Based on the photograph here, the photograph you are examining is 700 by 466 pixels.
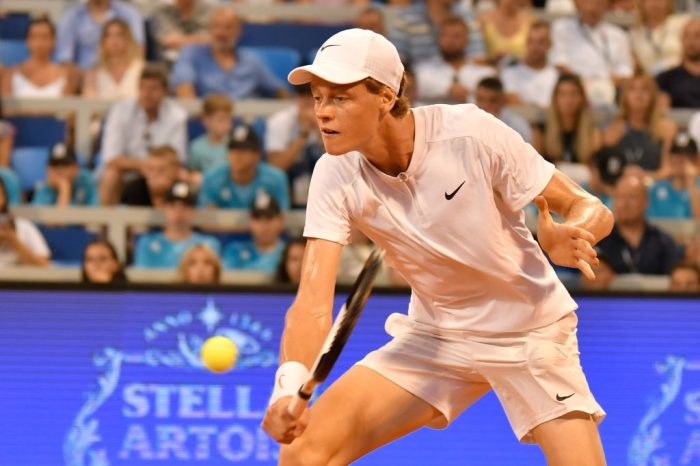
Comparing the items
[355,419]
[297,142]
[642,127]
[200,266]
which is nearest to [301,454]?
[355,419]

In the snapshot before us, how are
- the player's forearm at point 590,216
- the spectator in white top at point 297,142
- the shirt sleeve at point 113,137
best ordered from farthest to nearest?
1. the shirt sleeve at point 113,137
2. the spectator in white top at point 297,142
3. the player's forearm at point 590,216

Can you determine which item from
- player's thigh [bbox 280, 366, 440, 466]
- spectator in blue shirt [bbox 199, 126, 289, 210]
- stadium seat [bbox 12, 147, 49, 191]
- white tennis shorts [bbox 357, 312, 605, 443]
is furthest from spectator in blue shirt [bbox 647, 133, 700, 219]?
player's thigh [bbox 280, 366, 440, 466]

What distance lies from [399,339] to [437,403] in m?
0.26

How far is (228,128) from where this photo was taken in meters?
8.25

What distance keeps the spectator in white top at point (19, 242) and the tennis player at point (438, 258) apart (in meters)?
3.94

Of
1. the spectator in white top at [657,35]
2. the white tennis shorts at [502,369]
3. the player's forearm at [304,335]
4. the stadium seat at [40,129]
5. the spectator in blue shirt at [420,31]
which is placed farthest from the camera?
the spectator in white top at [657,35]

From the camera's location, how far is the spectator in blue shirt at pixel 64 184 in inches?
317

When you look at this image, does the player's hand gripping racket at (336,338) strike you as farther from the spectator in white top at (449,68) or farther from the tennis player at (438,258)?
the spectator in white top at (449,68)

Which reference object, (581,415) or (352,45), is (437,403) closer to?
(581,415)

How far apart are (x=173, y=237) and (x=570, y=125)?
291 centimetres

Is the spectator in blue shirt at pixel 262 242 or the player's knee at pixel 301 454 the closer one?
the player's knee at pixel 301 454

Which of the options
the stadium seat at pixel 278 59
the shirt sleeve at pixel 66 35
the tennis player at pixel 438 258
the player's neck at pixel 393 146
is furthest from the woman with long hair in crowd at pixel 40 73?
the player's neck at pixel 393 146

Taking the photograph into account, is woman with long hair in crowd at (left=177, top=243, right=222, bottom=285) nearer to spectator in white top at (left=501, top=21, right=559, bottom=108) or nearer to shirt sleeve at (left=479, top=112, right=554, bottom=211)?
spectator in white top at (left=501, top=21, right=559, bottom=108)

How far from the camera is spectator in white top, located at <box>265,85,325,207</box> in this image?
26.8 ft
